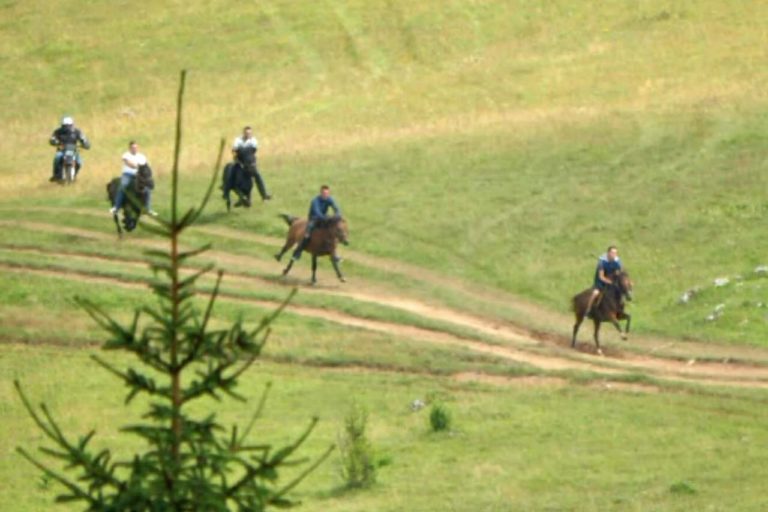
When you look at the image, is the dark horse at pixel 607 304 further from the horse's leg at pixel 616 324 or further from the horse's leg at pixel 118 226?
the horse's leg at pixel 118 226

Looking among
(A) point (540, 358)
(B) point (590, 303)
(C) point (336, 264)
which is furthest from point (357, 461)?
(C) point (336, 264)

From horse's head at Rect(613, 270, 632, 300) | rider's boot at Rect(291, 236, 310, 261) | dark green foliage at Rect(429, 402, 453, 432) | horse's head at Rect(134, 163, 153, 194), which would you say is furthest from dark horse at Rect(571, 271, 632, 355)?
horse's head at Rect(134, 163, 153, 194)

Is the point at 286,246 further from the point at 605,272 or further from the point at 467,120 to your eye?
the point at 467,120

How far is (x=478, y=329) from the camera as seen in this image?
1502 inches

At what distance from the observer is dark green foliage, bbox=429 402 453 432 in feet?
97.6

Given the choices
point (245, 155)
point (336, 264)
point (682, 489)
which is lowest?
point (682, 489)

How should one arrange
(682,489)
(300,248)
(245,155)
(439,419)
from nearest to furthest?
1. (682,489)
2. (439,419)
3. (300,248)
4. (245,155)

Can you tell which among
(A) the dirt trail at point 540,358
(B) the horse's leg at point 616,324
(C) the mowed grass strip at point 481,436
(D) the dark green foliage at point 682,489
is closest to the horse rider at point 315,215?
(A) the dirt trail at point 540,358

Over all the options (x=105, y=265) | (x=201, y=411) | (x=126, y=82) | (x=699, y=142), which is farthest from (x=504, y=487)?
(x=126, y=82)

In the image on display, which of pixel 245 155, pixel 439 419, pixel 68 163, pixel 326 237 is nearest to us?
pixel 439 419

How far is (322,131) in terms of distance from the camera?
56.1 meters

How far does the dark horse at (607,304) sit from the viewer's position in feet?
121

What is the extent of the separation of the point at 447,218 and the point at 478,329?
9.17 m

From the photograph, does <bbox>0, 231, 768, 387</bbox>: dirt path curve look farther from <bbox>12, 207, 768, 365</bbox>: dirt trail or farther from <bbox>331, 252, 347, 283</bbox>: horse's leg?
<bbox>331, 252, 347, 283</bbox>: horse's leg
